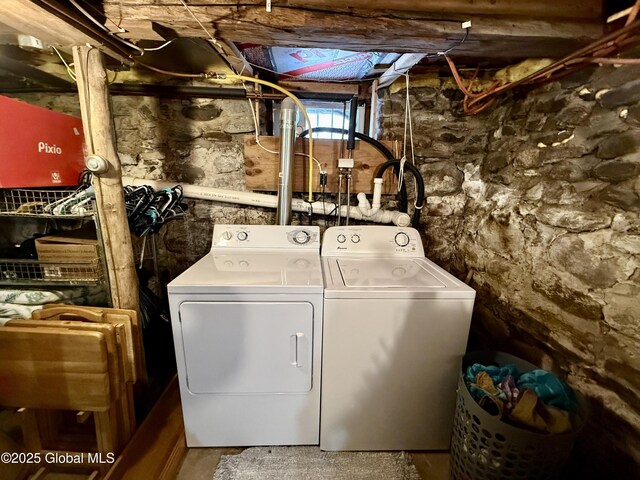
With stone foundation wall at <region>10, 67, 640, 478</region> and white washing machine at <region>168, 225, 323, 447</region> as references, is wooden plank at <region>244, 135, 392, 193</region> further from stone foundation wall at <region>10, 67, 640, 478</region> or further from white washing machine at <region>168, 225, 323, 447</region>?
white washing machine at <region>168, 225, 323, 447</region>

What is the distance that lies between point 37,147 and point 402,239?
6.24 ft

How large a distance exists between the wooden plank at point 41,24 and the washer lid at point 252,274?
1.04 m

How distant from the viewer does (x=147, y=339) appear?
1591 millimetres

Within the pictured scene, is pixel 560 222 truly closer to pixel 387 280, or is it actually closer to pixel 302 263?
pixel 387 280

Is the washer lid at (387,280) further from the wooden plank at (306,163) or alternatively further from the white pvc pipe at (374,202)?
the wooden plank at (306,163)

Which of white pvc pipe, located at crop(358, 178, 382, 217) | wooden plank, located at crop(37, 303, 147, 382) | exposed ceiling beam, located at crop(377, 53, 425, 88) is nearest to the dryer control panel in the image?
white pvc pipe, located at crop(358, 178, 382, 217)

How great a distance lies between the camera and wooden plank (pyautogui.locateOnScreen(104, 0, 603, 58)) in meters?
1.08

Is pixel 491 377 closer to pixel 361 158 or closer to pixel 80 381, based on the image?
pixel 361 158

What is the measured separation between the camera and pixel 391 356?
1211 mm

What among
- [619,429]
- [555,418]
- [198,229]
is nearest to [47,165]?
[198,229]

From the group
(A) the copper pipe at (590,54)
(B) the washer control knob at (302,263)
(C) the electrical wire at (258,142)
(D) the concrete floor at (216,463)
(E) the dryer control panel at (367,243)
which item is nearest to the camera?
(A) the copper pipe at (590,54)

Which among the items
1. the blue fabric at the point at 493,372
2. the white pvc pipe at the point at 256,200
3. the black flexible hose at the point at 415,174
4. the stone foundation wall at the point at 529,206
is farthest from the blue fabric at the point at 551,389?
the black flexible hose at the point at 415,174

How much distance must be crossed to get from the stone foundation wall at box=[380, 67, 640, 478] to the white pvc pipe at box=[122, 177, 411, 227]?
0.42 m

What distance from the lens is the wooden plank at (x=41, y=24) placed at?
95 centimetres
